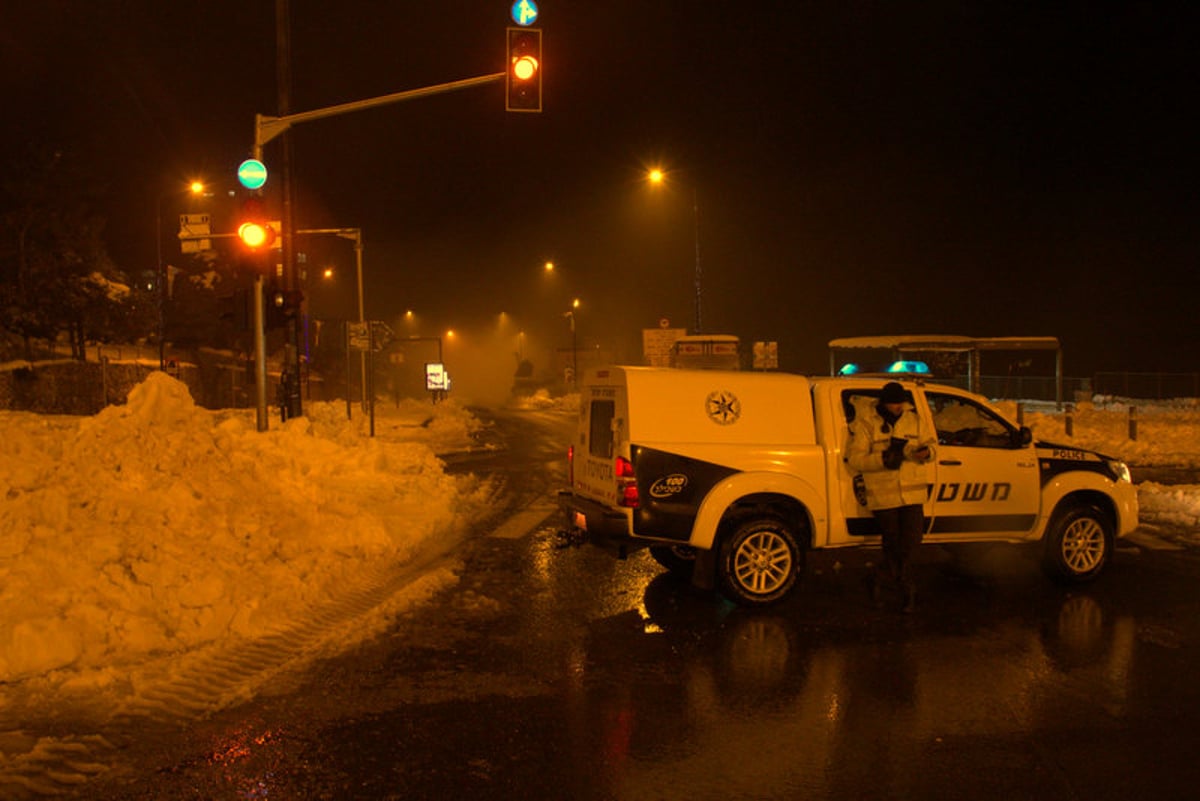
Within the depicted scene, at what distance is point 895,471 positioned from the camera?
720cm

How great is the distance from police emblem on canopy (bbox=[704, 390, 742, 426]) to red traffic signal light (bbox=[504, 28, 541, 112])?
6178mm

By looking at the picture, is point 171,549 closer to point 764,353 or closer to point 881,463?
point 881,463

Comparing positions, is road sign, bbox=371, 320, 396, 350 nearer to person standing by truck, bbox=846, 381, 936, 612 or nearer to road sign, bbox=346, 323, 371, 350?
road sign, bbox=346, 323, 371, 350

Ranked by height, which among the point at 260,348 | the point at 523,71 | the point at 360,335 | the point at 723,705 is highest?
the point at 523,71

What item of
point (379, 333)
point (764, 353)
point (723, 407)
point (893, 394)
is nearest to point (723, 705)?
point (723, 407)

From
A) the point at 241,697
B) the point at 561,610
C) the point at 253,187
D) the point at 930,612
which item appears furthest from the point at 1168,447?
the point at 241,697

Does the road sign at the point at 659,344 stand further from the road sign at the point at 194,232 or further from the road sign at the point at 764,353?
the road sign at the point at 194,232

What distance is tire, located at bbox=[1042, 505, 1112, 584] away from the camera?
816cm

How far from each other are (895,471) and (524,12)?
804 centimetres

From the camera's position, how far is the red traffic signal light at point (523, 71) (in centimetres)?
1188

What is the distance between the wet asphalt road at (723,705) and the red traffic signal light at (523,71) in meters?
6.85

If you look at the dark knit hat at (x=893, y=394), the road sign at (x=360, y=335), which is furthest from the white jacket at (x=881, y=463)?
the road sign at (x=360, y=335)

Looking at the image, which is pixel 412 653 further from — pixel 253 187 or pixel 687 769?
pixel 253 187

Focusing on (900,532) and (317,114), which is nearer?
(900,532)
